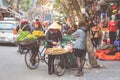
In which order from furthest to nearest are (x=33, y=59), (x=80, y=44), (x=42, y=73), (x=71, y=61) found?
(x=71, y=61), (x=33, y=59), (x=42, y=73), (x=80, y=44)

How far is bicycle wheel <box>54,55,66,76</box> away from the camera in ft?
50.1

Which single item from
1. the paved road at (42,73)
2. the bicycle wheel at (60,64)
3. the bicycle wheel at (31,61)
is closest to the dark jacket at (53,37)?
the bicycle wheel at (60,64)

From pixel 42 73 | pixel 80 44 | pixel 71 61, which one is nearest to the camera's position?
pixel 80 44

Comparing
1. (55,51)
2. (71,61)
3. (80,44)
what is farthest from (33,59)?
(80,44)

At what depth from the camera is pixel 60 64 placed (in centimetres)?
1541

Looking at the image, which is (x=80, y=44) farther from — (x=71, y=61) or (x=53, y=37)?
(x=71, y=61)

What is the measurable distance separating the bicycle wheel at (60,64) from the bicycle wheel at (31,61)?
1584 mm

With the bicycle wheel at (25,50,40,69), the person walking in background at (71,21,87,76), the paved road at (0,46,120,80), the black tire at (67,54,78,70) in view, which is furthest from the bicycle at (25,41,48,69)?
the person walking in background at (71,21,87,76)

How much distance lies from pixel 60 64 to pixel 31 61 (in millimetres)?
1764

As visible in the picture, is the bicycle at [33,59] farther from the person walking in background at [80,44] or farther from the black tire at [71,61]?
the person walking in background at [80,44]

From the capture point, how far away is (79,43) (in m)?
14.9

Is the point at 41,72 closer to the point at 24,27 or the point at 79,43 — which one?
the point at 79,43

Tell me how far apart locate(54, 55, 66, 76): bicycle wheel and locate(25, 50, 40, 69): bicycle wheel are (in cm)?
158

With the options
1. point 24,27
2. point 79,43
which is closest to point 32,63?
point 79,43
